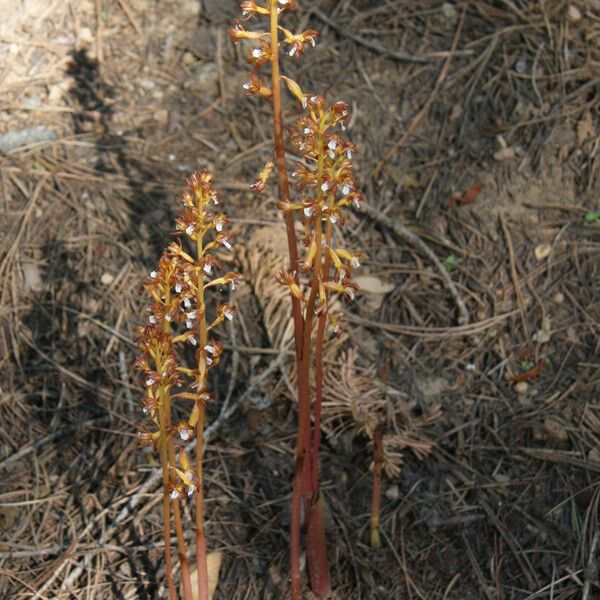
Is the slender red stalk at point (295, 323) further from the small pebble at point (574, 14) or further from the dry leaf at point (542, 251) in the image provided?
the small pebble at point (574, 14)

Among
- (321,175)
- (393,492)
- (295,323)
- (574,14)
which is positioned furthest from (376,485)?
(574,14)

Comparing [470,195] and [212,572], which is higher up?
[470,195]

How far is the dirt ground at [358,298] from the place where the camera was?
10.1 ft

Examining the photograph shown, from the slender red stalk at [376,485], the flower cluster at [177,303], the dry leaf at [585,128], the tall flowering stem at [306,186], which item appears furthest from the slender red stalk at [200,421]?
the dry leaf at [585,128]

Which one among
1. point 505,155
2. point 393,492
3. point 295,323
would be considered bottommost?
point 393,492

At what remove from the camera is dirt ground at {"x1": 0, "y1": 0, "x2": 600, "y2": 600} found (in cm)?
307

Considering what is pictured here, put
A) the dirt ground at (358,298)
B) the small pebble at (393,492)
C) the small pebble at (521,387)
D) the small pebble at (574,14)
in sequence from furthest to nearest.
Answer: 1. the small pebble at (574,14)
2. the small pebble at (521,387)
3. the small pebble at (393,492)
4. the dirt ground at (358,298)

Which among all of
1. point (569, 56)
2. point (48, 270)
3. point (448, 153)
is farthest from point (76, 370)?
point (569, 56)

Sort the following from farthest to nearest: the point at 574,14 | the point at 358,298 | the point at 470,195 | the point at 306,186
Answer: the point at 574,14
the point at 470,195
the point at 358,298
the point at 306,186

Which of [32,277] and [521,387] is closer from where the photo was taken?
[521,387]

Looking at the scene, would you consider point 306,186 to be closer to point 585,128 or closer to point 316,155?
point 316,155

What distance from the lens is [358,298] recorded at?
376cm

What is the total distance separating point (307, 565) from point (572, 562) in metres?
0.94

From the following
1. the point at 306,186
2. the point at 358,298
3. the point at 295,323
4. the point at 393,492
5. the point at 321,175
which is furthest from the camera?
the point at 358,298
